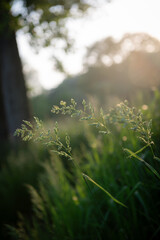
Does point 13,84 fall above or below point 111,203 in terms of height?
above

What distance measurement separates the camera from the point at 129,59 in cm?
2031

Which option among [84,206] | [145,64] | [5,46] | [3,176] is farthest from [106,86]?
[84,206]

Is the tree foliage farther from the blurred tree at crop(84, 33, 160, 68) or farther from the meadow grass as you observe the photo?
the blurred tree at crop(84, 33, 160, 68)

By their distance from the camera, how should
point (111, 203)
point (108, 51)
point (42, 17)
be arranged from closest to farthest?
point (111, 203)
point (42, 17)
point (108, 51)

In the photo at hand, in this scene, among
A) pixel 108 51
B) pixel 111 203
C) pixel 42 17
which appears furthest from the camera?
pixel 108 51

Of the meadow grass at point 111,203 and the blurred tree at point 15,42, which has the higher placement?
the blurred tree at point 15,42

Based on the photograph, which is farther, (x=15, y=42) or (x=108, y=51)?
(x=108, y=51)

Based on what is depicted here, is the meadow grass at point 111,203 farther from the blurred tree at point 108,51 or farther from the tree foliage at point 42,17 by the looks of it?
the blurred tree at point 108,51

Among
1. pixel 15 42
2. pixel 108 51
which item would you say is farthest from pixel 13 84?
pixel 108 51

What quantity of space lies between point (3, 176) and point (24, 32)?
17.4ft

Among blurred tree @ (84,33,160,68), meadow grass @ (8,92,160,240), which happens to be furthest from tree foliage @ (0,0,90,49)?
blurred tree @ (84,33,160,68)

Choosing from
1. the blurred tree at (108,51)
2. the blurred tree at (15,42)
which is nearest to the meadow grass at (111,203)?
the blurred tree at (15,42)

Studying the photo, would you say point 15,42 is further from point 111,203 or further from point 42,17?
point 111,203

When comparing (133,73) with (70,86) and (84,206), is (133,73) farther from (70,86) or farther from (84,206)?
(84,206)
